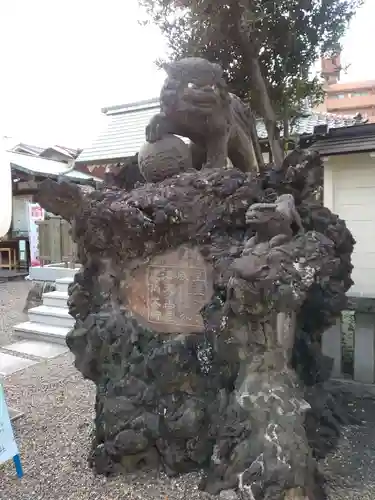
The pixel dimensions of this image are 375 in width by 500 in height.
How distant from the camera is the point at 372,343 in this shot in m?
3.78

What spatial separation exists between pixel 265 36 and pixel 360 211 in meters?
2.60

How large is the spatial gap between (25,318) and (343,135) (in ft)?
18.9

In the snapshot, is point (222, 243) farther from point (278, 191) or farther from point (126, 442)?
point (126, 442)

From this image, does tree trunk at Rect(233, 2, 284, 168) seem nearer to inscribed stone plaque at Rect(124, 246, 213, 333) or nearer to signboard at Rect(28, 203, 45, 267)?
inscribed stone plaque at Rect(124, 246, 213, 333)

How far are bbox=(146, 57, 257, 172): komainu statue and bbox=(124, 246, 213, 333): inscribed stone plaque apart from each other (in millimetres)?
745

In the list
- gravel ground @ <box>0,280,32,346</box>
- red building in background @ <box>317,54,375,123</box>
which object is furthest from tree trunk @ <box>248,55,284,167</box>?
red building in background @ <box>317,54,375,123</box>

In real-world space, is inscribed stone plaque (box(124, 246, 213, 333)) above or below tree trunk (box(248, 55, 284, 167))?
below

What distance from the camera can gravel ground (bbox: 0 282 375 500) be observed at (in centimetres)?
236

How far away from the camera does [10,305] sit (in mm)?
8945

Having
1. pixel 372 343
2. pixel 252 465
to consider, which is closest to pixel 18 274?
pixel 372 343

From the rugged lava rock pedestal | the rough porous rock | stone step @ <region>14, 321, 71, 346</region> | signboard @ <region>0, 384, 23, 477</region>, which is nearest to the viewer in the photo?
the rugged lava rock pedestal

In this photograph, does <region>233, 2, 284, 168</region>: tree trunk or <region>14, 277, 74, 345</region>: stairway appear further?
<region>14, 277, 74, 345</region>: stairway

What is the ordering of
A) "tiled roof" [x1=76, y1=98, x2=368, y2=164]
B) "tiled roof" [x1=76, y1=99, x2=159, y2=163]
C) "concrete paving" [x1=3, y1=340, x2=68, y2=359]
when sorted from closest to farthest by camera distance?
"concrete paving" [x1=3, y1=340, x2=68, y2=359] → "tiled roof" [x1=76, y1=98, x2=368, y2=164] → "tiled roof" [x1=76, y1=99, x2=159, y2=163]

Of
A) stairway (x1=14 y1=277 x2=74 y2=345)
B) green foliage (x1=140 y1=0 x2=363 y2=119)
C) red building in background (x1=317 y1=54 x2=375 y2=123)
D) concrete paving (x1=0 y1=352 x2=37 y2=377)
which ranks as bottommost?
concrete paving (x1=0 y1=352 x2=37 y2=377)
